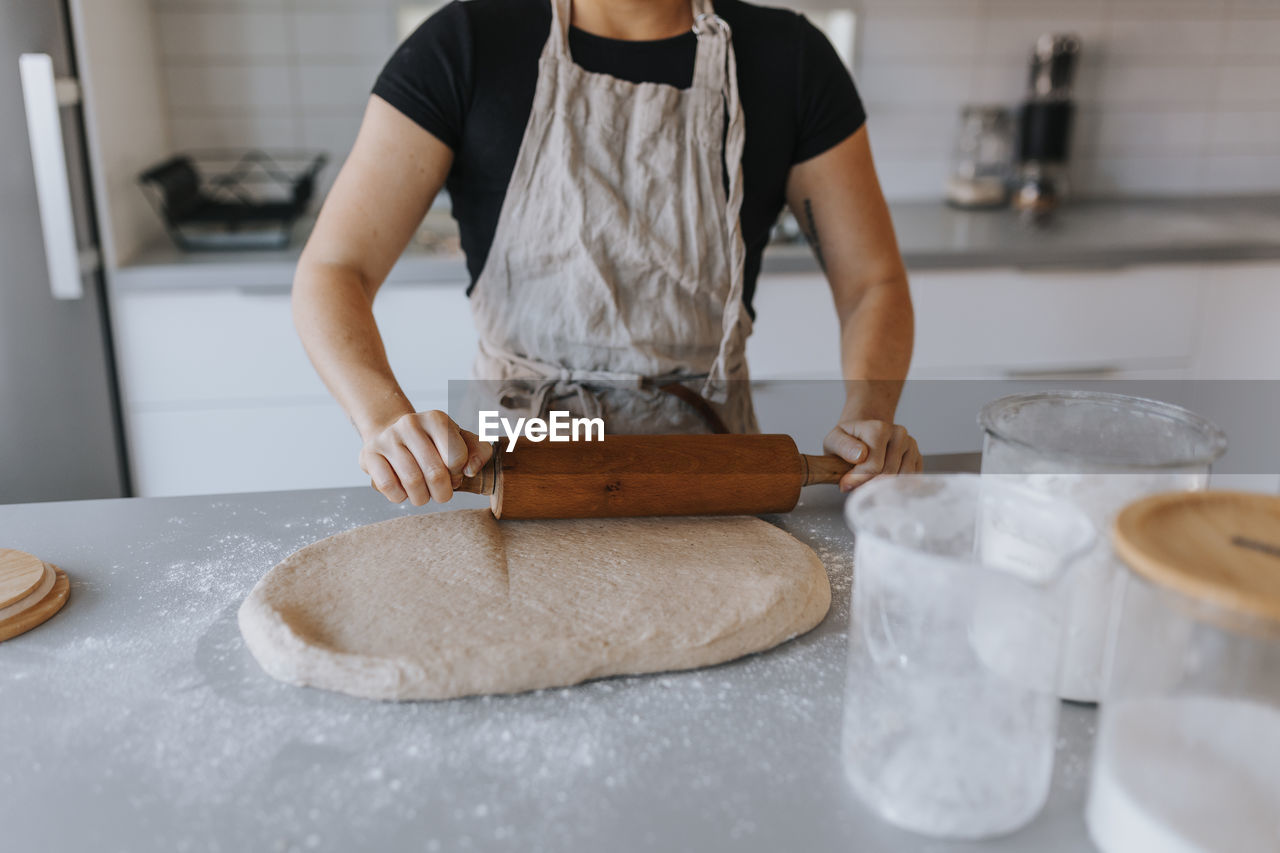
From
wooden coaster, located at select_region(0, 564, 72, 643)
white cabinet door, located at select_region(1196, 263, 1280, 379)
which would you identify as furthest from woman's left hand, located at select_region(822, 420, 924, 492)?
white cabinet door, located at select_region(1196, 263, 1280, 379)

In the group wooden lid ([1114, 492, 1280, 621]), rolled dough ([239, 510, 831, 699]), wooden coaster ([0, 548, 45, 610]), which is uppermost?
wooden lid ([1114, 492, 1280, 621])

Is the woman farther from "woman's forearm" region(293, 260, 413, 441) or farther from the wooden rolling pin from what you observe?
the wooden rolling pin

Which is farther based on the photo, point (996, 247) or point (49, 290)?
point (996, 247)

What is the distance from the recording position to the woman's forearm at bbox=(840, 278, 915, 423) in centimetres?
118

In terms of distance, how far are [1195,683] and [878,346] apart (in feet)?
2.51

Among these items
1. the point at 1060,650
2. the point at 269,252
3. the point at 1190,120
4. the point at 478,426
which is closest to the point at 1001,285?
the point at 1190,120

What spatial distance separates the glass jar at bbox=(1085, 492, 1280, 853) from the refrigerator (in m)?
1.82

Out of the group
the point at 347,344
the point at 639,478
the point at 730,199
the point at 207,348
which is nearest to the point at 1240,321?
the point at 730,199

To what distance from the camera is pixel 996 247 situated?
82.0 inches

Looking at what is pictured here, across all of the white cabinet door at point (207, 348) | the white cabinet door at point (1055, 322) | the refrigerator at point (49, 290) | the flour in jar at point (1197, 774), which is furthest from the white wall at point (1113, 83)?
the flour in jar at point (1197, 774)

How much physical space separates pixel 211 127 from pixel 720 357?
1.56 metres

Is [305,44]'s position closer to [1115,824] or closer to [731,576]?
[731,576]

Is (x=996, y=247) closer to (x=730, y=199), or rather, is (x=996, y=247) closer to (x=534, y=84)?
(x=730, y=199)

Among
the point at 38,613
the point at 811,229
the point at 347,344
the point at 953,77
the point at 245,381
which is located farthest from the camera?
the point at 953,77
